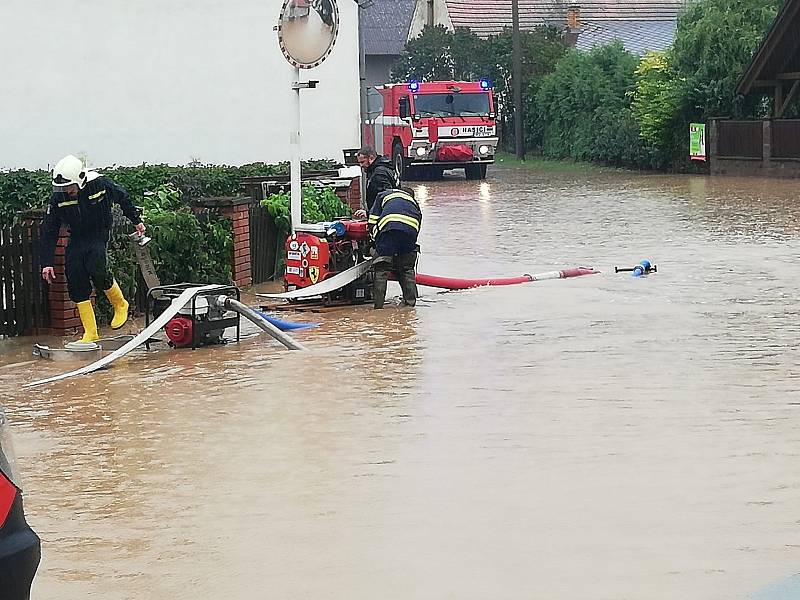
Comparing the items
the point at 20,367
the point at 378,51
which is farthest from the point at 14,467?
the point at 378,51

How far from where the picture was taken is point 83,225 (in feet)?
37.5

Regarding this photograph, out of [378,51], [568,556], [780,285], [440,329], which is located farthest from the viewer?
[378,51]

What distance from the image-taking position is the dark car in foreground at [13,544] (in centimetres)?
399

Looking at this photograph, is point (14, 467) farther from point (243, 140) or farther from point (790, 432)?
point (243, 140)

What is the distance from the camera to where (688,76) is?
1586 inches

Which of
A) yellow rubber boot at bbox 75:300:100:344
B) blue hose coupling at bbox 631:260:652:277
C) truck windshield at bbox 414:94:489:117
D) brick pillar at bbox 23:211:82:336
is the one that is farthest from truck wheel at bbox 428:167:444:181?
yellow rubber boot at bbox 75:300:100:344

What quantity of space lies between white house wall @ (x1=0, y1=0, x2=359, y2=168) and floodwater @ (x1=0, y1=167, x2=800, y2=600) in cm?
961

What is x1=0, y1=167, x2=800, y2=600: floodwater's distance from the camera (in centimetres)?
569

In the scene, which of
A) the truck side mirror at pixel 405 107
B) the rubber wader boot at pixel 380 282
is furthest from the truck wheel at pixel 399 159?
the rubber wader boot at pixel 380 282

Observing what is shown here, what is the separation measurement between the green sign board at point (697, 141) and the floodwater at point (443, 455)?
25.3m

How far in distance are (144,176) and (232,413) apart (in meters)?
7.29

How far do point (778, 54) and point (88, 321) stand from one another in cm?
2881

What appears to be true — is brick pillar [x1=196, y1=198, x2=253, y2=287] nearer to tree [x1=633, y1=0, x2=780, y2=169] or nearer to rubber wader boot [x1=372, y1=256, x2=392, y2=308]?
rubber wader boot [x1=372, y1=256, x2=392, y2=308]

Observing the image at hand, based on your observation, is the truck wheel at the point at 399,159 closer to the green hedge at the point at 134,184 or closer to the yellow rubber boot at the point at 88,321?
the green hedge at the point at 134,184
